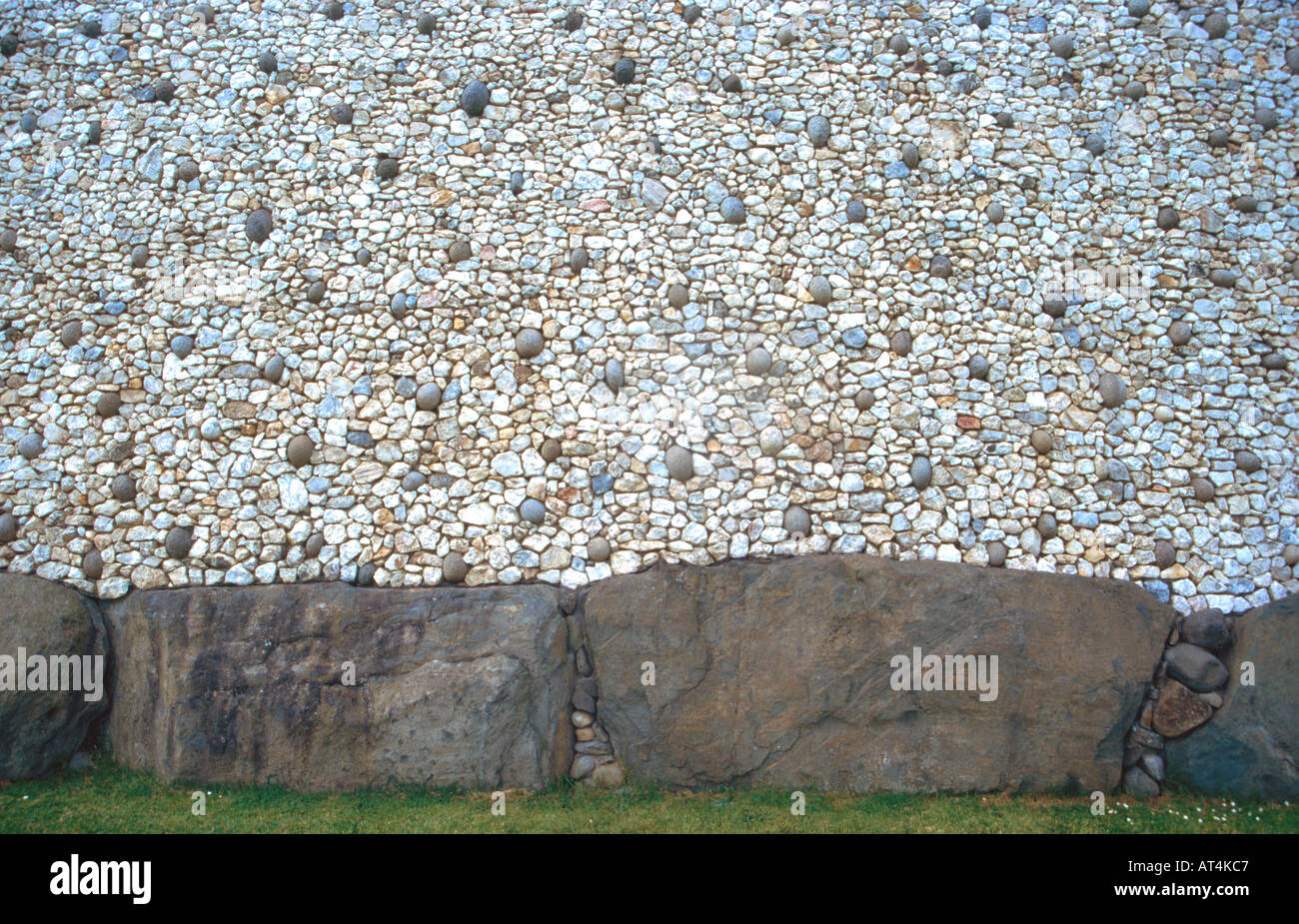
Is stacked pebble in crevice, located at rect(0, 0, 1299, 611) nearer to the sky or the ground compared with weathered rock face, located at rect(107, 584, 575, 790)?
nearer to the sky

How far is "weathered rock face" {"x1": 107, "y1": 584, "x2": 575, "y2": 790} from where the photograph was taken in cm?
722

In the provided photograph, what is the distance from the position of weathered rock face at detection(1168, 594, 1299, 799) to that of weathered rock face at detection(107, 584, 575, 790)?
215 inches

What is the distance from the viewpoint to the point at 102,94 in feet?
31.4

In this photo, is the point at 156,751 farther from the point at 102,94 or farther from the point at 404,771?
the point at 102,94

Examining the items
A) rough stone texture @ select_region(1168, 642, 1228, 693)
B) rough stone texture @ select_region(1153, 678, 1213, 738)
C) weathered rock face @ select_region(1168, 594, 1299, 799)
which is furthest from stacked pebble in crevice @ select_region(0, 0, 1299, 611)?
rough stone texture @ select_region(1153, 678, 1213, 738)

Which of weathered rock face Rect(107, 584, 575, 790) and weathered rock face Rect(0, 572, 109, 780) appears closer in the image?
weathered rock face Rect(107, 584, 575, 790)

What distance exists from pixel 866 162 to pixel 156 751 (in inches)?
350

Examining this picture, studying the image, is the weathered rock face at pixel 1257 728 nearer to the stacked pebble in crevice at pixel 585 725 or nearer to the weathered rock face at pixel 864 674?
the weathered rock face at pixel 864 674

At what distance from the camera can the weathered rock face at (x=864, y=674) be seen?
7.20 meters

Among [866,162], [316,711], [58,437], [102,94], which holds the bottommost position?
[316,711]

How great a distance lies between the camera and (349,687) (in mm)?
7340

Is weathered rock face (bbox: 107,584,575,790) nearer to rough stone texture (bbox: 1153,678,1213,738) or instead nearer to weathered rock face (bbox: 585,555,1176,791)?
weathered rock face (bbox: 585,555,1176,791)

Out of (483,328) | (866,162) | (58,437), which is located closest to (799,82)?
(866,162)

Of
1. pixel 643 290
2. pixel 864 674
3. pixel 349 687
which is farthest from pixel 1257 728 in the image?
pixel 349 687
